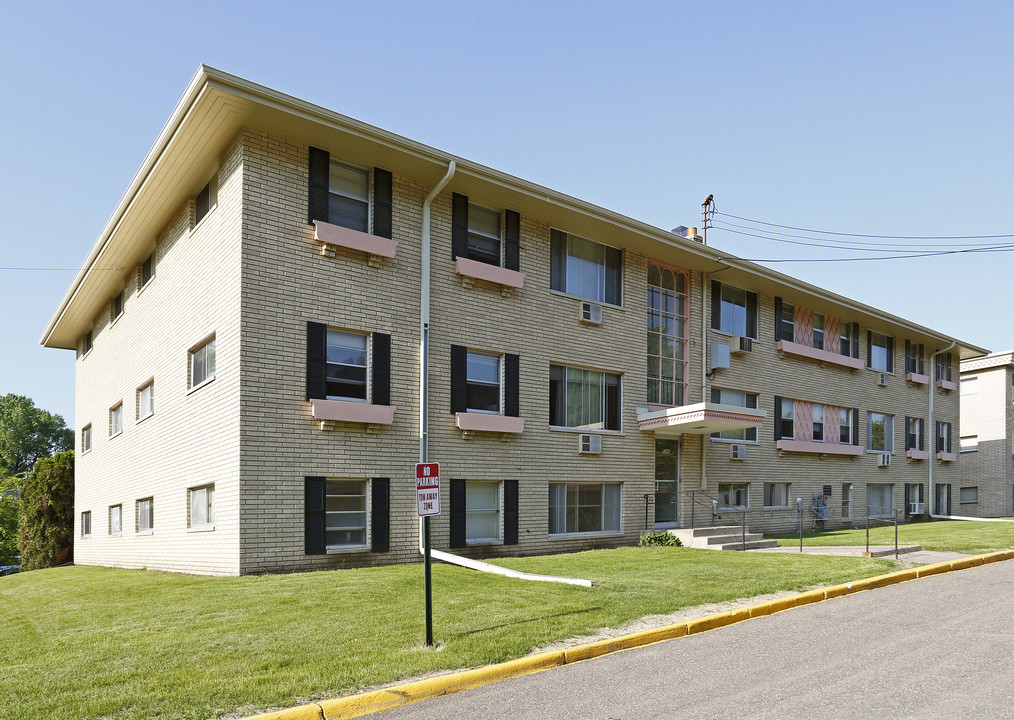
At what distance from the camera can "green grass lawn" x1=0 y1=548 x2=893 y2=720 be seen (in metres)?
6.47

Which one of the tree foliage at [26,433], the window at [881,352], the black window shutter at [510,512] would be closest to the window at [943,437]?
the window at [881,352]

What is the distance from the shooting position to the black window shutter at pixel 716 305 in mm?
22641

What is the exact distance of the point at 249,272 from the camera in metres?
13.5

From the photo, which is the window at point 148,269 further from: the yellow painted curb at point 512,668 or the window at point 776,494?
the window at point 776,494

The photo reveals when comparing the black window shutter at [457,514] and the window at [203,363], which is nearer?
the window at [203,363]

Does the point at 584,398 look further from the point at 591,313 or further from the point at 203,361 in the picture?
the point at 203,361

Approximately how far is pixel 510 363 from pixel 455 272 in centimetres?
240

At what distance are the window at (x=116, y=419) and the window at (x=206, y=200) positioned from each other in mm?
7909

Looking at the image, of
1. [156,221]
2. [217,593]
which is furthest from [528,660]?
[156,221]

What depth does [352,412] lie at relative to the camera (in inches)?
560

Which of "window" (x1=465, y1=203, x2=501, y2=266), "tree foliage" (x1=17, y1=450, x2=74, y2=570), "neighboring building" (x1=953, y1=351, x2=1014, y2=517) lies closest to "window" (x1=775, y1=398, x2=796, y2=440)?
"window" (x1=465, y1=203, x2=501, y2=266)

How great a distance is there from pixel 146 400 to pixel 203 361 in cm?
477

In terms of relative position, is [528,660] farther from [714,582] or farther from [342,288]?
[342,288]

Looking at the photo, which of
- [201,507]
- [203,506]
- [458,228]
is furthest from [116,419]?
[458,228]
